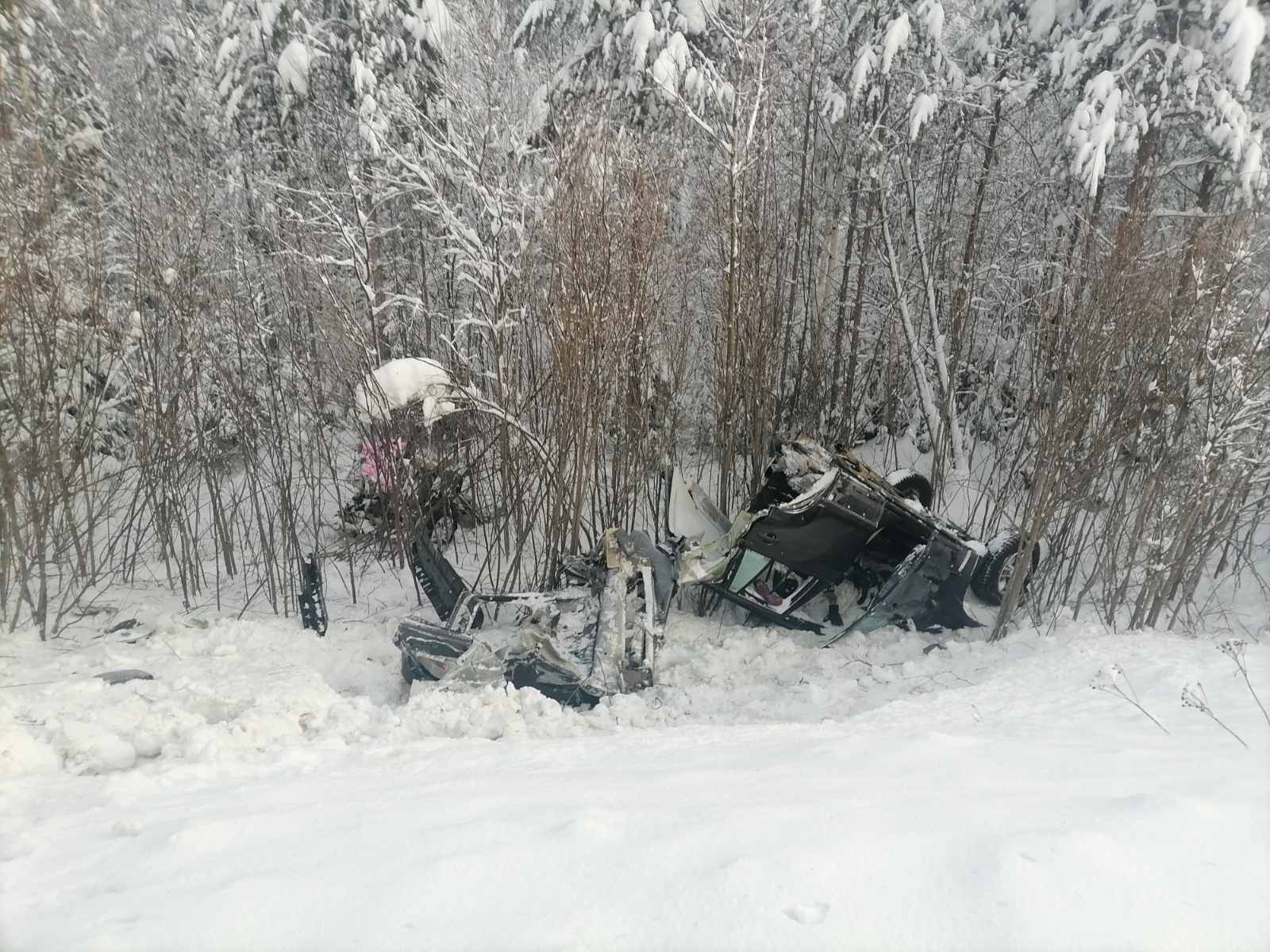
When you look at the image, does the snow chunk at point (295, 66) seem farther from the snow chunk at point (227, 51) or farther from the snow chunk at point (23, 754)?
the snow chunk at point (23, 754)

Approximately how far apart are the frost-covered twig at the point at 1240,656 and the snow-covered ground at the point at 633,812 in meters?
0.09

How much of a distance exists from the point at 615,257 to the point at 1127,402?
3.84 m

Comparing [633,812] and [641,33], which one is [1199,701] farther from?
[641,33]

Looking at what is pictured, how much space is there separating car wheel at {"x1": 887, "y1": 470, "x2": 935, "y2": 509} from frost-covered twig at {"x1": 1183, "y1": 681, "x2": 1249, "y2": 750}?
8.82 ft

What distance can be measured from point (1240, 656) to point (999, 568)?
5.53 feet

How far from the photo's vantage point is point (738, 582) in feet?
18.1

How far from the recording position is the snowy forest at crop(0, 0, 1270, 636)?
16.7 feet

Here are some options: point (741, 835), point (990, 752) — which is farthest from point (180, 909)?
point (990, 752)

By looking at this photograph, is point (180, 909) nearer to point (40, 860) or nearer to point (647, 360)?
point (40, 860)

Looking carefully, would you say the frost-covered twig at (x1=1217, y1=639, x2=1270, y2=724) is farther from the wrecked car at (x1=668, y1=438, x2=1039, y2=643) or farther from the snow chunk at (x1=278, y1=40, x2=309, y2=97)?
the snow chunk at (x1=278, y1=40, x2=309, y2=97)

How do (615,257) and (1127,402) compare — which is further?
(615,257)

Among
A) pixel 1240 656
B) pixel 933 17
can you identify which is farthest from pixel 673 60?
pixel 1240 656

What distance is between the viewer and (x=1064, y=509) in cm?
602

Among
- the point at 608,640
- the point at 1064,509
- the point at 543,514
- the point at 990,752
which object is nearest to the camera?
A: the point at 990,752
